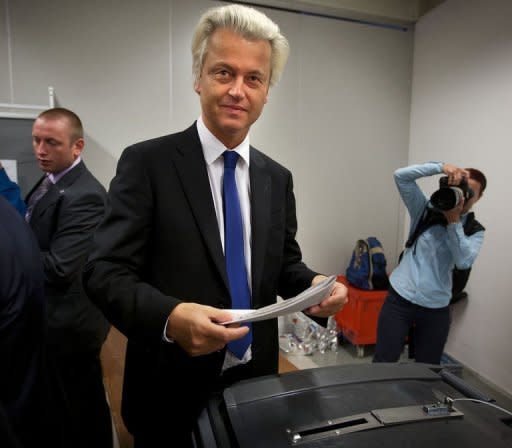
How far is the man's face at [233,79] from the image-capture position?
36.3 inches

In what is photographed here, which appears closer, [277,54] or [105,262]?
[105,262]

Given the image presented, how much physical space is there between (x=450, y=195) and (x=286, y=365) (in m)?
1.62

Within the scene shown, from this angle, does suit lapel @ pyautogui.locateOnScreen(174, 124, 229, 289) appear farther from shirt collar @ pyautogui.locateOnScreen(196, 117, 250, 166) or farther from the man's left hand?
the man's left hand

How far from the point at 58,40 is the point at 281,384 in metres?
2.89

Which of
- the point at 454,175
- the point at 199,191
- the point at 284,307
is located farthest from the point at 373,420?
the point at 454,175

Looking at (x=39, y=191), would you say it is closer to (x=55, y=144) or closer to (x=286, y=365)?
(x=55, y=144)

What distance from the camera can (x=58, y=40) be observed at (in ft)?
9.07

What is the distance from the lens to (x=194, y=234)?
0.94 m

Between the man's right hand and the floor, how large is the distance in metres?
1.45

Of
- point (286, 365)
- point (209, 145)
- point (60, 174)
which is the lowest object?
point (286, 365)

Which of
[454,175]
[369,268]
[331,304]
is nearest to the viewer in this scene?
[331,304]

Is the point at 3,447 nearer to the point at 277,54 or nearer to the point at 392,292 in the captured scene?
the point at 277,54

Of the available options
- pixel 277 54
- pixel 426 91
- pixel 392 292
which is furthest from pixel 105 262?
pixel 426 91

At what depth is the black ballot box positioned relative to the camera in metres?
0.60
